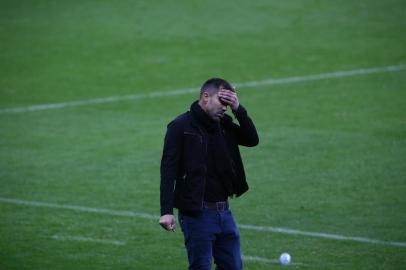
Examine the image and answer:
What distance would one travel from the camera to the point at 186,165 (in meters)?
9.32

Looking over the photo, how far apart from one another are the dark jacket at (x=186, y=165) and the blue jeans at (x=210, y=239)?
6.6 inches

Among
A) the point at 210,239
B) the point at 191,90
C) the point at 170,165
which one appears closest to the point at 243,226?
the point at 210,239

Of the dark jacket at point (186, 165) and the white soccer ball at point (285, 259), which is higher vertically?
the dark jacket at point (186, 165)

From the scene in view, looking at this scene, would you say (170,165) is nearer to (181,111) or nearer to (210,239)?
(210,239)

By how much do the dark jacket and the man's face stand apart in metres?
0.17

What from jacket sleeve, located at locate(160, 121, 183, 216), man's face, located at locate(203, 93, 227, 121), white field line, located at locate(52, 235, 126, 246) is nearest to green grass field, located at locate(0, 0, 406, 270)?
white field line, located at locate(52, 235, 126, 246)

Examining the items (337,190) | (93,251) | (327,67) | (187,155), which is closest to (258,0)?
(327,67)

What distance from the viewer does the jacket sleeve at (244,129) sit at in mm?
9445

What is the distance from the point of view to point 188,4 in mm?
33719

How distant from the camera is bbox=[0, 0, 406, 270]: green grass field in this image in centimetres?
1314

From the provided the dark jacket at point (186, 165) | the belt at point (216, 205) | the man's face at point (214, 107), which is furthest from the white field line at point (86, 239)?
the man's face at point (214, 107)

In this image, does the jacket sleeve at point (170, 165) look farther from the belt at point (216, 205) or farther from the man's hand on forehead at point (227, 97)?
the man's hand on forehead at point (227, 97)

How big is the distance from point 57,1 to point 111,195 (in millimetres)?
20545

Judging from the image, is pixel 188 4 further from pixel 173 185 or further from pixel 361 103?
pixel 173 185
